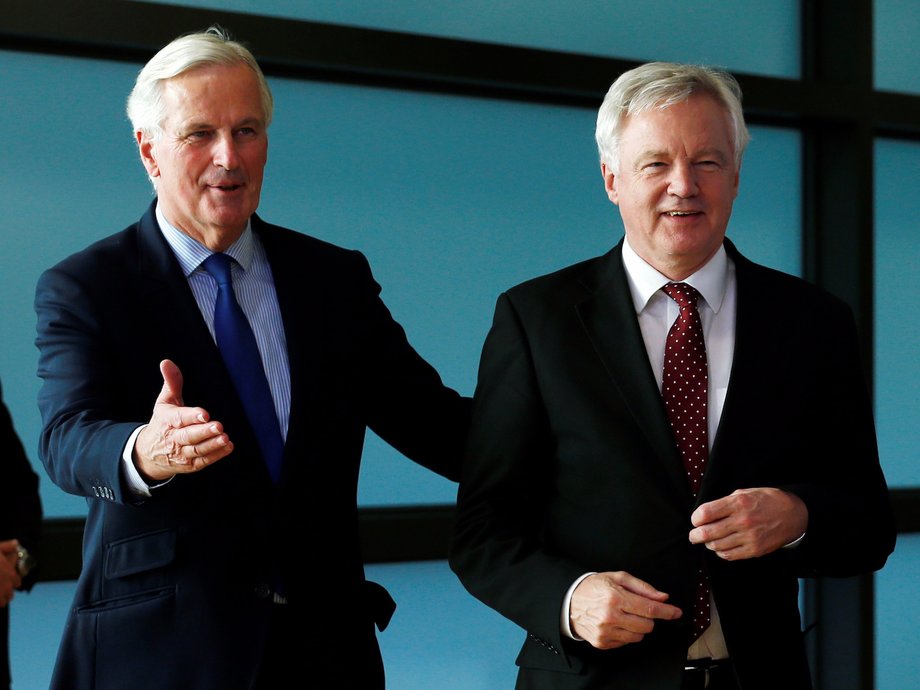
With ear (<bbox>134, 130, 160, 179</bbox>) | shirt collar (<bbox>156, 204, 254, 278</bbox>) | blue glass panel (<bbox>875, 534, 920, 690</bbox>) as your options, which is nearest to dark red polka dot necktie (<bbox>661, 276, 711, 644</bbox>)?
shirt collar (<bbox>156, 204, 254, 278</bbox>)

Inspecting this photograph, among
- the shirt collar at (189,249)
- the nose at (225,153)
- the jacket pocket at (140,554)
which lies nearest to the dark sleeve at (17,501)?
the jacket pocket at (140,554)

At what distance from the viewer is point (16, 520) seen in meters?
1.57

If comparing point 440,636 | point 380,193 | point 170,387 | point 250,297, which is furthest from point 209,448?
point 440,636

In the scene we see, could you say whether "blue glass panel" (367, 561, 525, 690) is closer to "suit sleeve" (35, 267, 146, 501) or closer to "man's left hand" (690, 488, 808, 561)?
"suit sleeve" (35, 267, 146, 501)

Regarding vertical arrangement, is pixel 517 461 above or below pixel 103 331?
below

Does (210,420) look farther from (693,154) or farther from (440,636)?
(440,636)

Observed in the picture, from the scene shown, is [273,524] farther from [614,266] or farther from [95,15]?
[95,15]

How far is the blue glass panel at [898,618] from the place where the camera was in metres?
3.73

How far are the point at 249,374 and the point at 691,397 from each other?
715 mm

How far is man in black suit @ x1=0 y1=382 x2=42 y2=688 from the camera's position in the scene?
152 centimetres

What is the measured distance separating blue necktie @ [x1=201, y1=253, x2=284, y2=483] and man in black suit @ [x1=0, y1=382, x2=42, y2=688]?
34 centimetres

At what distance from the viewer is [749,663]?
5.24 feet

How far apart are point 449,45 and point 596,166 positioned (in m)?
0.67

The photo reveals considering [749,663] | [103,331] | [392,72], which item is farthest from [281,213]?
[749,663]
